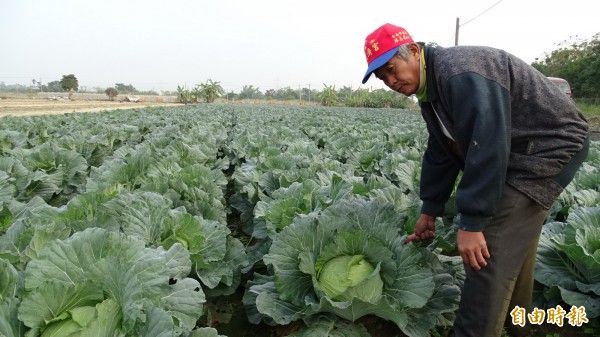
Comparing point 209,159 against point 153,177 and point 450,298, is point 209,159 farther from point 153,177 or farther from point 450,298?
point 450,298

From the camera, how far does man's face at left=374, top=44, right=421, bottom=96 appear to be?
1787mm

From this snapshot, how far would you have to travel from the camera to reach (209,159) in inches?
223

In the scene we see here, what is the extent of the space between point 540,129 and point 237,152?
17.0 feet

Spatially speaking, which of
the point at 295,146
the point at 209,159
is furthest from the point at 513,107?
the point at 209,159

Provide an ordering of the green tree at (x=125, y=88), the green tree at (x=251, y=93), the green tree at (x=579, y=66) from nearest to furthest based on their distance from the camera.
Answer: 1. the green tree at (x=579, y=66)
2. the green tree at (x=251, y=93)
3. the green tree at (x=125, y=88)

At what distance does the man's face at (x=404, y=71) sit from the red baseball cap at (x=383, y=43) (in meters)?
0.05

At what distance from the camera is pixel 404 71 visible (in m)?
1.80

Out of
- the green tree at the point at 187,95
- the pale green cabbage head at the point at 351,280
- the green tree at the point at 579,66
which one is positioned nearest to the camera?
the pale green cabbage head at the point at 351,280

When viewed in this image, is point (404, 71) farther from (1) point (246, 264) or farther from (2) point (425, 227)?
(1) point (246, 264)

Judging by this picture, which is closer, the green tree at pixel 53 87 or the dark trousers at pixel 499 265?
the dark trousers at pixel 499 265

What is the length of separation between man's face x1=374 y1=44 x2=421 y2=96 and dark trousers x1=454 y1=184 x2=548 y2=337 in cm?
66

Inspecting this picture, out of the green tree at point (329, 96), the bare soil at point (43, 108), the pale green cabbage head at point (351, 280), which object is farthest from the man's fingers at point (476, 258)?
the green tree at point (329, 96)

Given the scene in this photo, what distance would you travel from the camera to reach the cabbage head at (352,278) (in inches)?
76.5

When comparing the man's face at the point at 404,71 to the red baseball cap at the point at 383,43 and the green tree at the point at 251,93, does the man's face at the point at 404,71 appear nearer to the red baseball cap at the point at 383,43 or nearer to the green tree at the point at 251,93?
the red baseball cap at the point at 383,43
